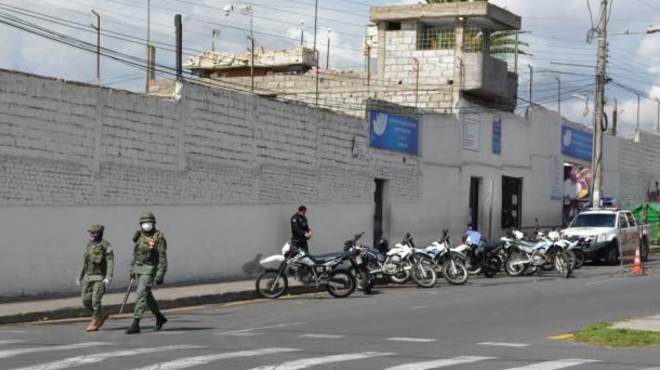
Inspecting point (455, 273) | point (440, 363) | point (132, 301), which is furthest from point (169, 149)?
point (440, 363)

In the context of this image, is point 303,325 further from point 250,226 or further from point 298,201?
point 298,201

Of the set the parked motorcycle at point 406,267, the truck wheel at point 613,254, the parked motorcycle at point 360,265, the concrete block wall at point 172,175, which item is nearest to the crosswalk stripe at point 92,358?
the concrete block wall at point 172,175

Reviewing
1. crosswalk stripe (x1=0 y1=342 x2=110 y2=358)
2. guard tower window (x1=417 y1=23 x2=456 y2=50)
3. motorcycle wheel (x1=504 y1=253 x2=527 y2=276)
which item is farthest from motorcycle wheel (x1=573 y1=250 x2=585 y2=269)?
crosswalk stripe (x1=0 y1=342 x2=110 y2=358)

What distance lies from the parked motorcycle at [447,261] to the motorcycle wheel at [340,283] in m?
3.47

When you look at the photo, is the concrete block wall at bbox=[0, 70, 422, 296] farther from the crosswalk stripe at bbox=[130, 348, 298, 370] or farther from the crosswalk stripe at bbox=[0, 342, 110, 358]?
the crosswalk stripe at bbox=[130, 348, 298, 370]

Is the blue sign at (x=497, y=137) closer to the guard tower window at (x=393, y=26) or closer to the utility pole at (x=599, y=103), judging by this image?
the utility pole at (x=599, y=103)

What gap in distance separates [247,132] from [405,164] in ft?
29.2

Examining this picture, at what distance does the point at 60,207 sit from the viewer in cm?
2109

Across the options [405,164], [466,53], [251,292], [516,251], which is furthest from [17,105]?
[466,53]

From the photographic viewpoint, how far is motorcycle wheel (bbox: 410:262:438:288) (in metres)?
25.2

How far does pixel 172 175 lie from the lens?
24234mm

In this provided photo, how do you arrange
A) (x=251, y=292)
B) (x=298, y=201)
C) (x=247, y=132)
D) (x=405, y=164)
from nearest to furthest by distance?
1. (x=251, y=292)
2. (x=247, y=132)
3. (x=298, y=201)
4. (x=405, y=164)

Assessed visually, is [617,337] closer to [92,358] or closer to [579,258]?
[92,358]

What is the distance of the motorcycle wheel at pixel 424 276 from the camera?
82.7 ft
